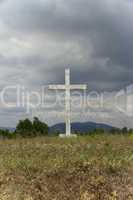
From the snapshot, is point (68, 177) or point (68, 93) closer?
point (68, 177)

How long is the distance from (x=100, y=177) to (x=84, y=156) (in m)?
1.99

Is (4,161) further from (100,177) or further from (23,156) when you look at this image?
(100,177)

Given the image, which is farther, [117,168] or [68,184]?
[117,168]

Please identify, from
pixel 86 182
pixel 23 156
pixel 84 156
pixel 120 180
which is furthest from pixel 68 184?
pixel 23 156

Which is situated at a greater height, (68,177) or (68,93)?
(68,93)

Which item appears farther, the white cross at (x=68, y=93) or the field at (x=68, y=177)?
the white cross at (x=68, y=93)

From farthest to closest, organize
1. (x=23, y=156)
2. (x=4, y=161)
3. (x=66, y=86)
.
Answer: (x=66, y=86) < (x=23, y=156) < (x=4, y=161)

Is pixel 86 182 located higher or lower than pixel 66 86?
lower

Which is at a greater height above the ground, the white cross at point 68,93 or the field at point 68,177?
the white cross at point 68,93

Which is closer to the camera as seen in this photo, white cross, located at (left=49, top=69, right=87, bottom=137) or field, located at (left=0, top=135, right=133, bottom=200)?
field, located at (left=0, top=135, right=133, bottom=200)

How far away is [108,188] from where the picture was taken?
8.27 meters

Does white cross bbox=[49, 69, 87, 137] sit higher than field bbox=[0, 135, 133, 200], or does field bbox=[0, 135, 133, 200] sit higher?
white cross bbox=[49, 69, 87, 137]

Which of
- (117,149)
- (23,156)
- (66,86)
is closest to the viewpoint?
(23,156)

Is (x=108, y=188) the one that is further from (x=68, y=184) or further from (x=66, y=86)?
(x=66, y=86)
